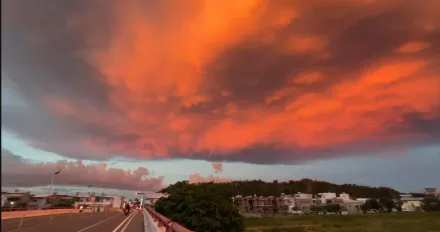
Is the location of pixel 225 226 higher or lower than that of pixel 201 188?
lower

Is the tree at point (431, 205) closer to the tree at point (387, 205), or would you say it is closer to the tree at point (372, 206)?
the tree at point (387, 205)

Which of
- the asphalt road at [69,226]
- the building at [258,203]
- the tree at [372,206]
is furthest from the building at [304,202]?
the asphalt road at [69,226]

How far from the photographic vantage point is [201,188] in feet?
143

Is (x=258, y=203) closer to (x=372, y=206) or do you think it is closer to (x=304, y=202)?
(x=304, y=202)

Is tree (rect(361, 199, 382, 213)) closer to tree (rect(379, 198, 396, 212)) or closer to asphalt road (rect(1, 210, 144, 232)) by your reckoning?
tree (rect(379, 198, 396, 212))

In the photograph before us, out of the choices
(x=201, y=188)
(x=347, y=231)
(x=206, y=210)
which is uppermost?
(x=201, y=188)

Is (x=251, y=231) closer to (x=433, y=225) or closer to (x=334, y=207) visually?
(x=433, y=225)

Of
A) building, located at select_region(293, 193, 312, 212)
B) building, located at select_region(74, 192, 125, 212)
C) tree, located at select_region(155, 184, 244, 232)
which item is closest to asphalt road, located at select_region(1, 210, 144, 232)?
tree, located at select_region(155, 184, 244, 232)

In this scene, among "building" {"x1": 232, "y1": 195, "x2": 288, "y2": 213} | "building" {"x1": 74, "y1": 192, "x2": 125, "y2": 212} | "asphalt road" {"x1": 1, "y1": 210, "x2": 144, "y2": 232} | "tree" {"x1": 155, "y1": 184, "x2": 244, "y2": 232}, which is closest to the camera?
"asphalt road" {"x1": 1, "y1": 210, "x2": 144, "y2": 232}

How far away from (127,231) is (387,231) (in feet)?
228

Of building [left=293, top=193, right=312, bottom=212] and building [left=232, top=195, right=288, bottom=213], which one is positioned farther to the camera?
building [left=232, top=195, right=288, bottom=213]

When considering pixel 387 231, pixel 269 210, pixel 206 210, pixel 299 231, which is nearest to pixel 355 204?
pixel 269 210

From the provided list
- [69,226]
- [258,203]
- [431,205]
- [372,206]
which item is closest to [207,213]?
[69,226]

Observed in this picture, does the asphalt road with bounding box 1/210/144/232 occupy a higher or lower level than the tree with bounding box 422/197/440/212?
lower
